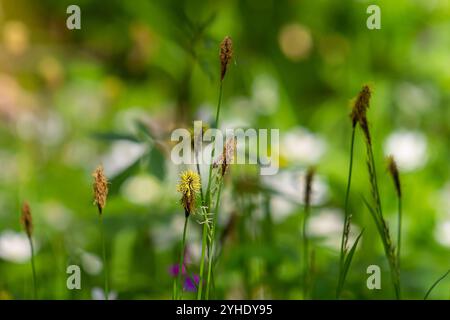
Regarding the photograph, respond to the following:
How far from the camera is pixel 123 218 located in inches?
57.6

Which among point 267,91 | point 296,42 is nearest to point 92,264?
point 267,91

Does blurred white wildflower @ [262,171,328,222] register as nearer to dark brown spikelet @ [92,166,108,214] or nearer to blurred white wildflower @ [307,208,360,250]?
blurred white wildflower @ [307,208,360,250]

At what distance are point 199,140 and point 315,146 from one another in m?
1.23

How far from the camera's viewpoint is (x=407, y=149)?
2215 mm

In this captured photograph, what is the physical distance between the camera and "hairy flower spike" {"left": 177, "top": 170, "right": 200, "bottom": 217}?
87 centimetres

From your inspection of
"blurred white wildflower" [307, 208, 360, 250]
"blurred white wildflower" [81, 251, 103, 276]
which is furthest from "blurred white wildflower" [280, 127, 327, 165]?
"blurred white wildflower" [81, 251, 103, 276]

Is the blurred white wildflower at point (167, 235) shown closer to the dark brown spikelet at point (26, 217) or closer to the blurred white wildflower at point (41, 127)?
the dark brown spikelet at point (26, 217)

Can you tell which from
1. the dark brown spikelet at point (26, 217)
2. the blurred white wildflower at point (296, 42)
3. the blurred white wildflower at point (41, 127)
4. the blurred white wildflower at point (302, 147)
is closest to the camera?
the dark brown spikelet at point (26, 217)

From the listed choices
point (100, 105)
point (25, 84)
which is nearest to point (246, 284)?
point (100, 105)

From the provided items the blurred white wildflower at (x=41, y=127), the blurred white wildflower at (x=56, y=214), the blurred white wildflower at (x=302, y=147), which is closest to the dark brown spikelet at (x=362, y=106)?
the blurred white wildflower at (x=56, y=214)

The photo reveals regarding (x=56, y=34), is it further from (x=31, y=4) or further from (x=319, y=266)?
(x=319, y=266)

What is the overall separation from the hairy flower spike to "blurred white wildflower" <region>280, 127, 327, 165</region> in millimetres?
1254

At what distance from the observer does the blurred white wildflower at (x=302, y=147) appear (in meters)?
2.16

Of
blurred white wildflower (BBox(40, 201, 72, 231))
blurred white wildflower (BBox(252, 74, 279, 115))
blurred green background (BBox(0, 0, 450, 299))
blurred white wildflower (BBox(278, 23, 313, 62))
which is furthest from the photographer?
blurred white wildflower (BBox(278, 23, 313, 62))
